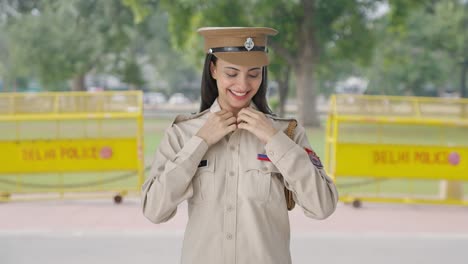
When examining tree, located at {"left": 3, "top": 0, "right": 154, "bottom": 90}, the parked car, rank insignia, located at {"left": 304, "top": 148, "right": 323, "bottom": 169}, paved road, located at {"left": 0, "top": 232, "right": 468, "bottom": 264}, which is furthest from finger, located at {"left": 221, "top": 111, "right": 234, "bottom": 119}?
the parked car

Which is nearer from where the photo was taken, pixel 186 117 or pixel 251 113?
pixel 251 113

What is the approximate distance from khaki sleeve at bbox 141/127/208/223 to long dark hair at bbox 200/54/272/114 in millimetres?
231

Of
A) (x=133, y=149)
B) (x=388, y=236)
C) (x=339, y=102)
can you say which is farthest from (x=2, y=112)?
(x=388, y=236)

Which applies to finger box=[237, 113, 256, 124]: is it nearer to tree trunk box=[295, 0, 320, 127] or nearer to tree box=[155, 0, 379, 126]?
tree box=[155, 0, 379, 126]

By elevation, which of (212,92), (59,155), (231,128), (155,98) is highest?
(155,98)

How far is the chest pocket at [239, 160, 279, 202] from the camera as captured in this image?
1788 millimetres

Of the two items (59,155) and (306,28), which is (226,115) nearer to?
(59,155)

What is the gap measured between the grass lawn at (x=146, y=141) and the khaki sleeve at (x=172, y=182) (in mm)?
6254

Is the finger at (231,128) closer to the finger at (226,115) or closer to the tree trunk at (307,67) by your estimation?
the finger at (226,115)

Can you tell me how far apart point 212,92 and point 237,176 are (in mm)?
335

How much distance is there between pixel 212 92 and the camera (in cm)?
199

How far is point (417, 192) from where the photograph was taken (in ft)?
29.6

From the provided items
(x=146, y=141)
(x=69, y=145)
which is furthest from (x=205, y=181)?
(x=146, y=141)

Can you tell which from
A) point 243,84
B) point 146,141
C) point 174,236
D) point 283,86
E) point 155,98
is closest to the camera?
point 243,84
